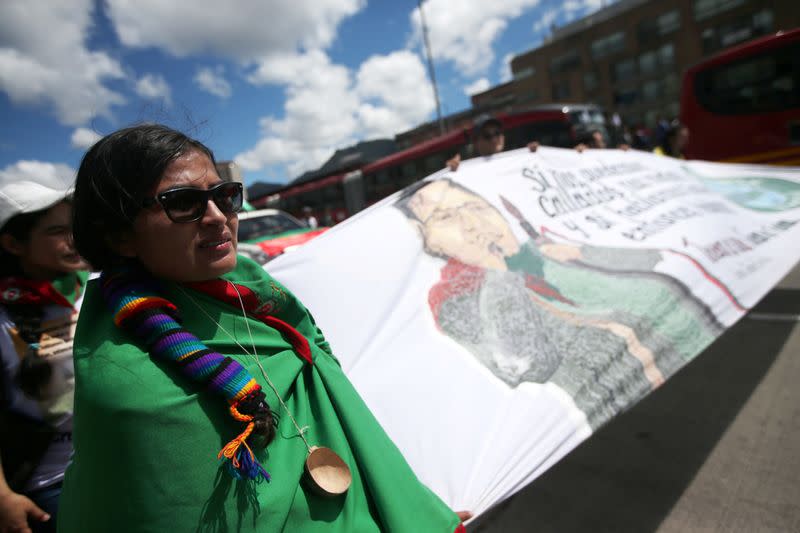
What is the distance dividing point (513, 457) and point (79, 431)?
3.78ft

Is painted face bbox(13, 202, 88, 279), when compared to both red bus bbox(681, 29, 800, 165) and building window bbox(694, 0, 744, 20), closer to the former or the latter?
red bus bbox(681, 29, 800, 165)

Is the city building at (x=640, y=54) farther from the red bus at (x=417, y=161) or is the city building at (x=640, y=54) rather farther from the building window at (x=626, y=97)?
the red bus at (x=417, y=161)

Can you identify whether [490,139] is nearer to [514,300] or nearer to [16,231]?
[514,300]

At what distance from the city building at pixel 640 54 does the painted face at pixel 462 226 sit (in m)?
37.2

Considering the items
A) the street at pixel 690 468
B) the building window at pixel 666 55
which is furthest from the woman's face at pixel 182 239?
the building window at pixel 666 55

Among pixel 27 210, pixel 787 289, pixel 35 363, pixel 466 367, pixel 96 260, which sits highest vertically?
pixel 27 210

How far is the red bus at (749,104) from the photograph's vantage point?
6656 millimetres

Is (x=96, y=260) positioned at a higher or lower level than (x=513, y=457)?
higher

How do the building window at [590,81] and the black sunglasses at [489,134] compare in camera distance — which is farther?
the building window at [590,81]

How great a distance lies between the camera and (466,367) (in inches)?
63.6

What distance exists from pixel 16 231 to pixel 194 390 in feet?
3.91

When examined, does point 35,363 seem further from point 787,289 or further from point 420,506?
point 787,289

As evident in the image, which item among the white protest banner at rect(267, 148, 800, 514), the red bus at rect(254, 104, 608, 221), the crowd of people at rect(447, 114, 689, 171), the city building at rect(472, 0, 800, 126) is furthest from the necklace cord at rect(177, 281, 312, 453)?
the city building at rect(472, 0, 800, 126)

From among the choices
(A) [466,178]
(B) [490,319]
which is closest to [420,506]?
(B) [490,319]
